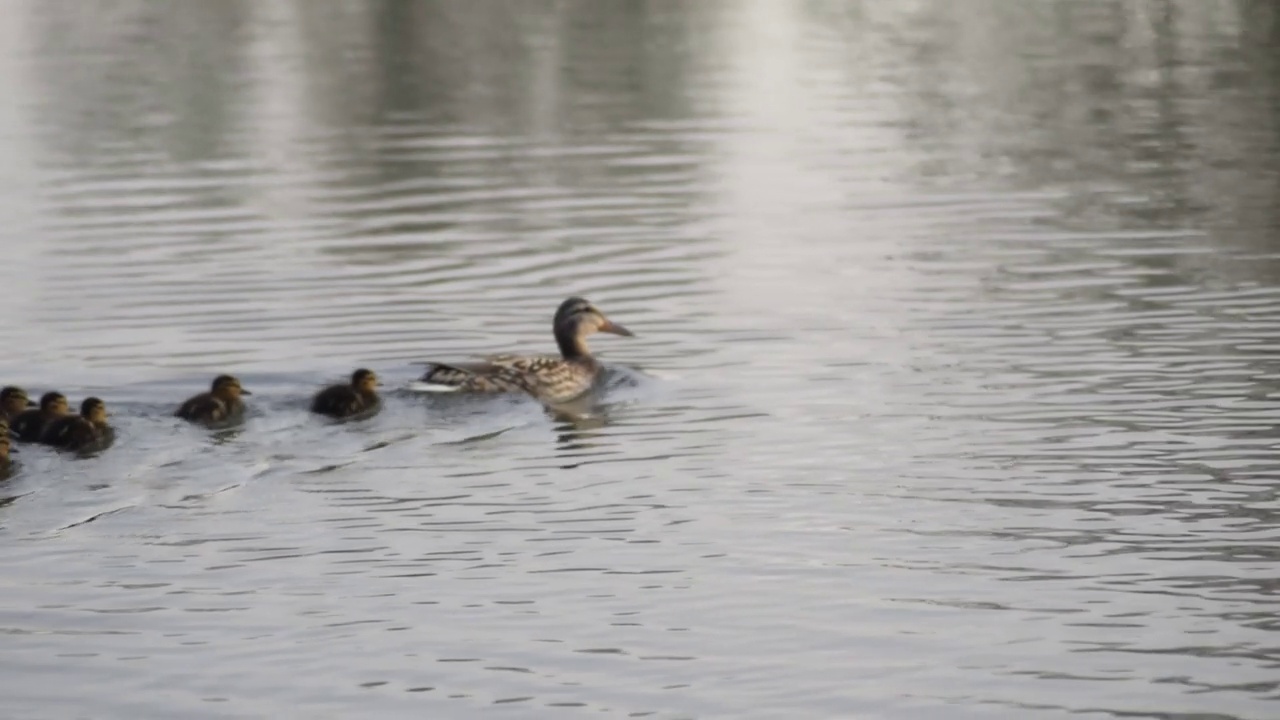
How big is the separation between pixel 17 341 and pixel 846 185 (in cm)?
965

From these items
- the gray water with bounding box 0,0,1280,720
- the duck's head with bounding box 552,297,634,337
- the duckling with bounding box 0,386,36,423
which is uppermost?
the duckling with bounding box 0,386,36,423

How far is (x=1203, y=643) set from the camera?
9.32m

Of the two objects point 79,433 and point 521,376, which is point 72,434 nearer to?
point 79,433

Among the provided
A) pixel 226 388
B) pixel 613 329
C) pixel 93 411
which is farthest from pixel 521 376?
pixel 93 411

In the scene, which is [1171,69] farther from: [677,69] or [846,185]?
[846,185]

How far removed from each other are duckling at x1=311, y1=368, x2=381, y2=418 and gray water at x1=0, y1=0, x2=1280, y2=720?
0.30 meters

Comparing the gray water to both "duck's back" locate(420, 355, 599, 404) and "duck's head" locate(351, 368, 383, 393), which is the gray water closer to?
"duck's back" locate(420, 355, 599, 404)

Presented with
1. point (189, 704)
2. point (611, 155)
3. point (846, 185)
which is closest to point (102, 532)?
point (189, 704)

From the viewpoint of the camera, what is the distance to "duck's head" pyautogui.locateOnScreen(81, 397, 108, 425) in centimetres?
1328

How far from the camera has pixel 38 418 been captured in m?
13.4

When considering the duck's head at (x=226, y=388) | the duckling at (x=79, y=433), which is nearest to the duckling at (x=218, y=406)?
the duck's head at (x=226, y=388)

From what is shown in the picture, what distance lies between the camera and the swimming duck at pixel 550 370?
576 inches

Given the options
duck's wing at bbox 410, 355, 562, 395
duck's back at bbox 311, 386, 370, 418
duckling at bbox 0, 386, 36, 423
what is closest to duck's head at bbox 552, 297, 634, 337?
duck's wing at bbox 410, 355, 562, 395

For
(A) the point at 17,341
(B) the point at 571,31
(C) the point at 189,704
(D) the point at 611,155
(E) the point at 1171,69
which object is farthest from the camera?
(B) the point at 571,31
